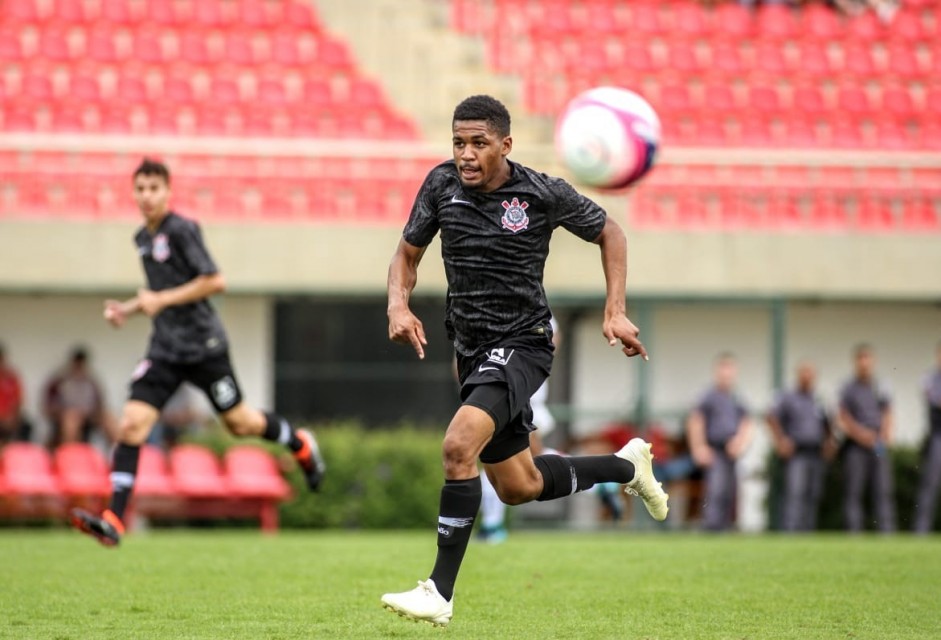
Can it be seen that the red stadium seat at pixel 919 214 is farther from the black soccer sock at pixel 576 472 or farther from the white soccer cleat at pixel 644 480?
the black soccer sock at pixel 576 472

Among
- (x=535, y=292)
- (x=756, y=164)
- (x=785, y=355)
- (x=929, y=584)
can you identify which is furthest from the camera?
(x=785, y=355)

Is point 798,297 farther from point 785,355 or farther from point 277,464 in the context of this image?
point 277,464

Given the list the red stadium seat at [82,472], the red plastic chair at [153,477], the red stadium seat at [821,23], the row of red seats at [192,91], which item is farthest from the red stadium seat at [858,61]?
the red stadium seat at [82,472]

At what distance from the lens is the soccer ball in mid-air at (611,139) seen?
8914 millimetres

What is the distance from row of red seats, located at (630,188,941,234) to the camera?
17141 mm

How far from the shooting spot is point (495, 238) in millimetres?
6410

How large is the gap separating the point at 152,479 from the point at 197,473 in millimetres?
505

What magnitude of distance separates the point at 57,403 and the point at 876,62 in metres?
11.8

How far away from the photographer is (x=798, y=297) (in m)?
17.2

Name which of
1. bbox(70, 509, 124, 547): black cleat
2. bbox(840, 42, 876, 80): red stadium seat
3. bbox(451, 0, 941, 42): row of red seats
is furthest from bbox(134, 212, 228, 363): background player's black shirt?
bbox(840, 42, 876, 80): red stadium seat

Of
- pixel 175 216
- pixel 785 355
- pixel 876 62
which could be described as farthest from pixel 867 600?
pixel 876 62

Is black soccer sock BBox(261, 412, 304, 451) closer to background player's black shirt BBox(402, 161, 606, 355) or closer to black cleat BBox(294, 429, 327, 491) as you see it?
black cleat BBox(294, 429, 327, 491)

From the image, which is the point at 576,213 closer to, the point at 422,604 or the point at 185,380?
the point at 422,604

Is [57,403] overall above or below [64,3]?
below
